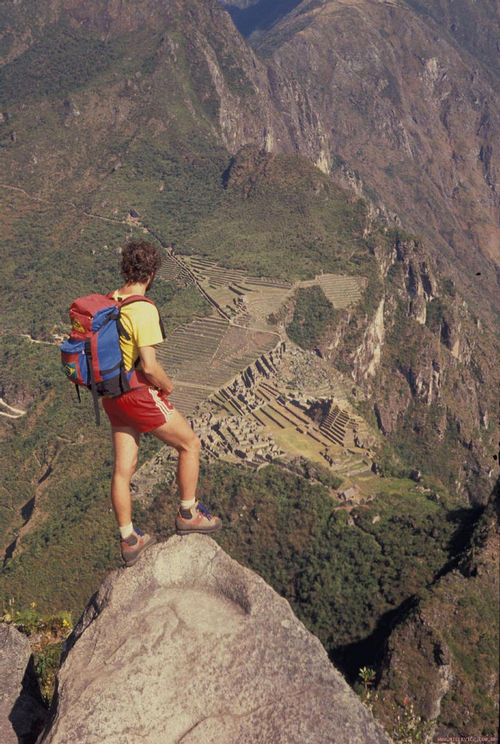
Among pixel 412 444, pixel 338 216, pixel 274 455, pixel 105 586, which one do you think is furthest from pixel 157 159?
pixel 105 586

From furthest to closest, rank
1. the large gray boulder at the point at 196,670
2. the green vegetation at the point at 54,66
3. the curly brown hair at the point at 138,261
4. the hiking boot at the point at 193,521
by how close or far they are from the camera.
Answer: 1. the green vegetation at the point at 54,66
2. the hiking boot at the point at 193,521
3. the curly brown hair at the point at 138,261
4. the large gray boulder at the point at 196,670

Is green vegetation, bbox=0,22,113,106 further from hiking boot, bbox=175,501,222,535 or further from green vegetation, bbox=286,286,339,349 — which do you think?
hiking boot, bbox=175,501,222,535

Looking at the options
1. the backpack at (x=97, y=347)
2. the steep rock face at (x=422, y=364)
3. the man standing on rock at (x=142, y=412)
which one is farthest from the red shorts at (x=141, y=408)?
the steep rock face at (x=422, y=364)

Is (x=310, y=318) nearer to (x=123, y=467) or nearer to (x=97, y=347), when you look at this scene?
(x=123, y=467)

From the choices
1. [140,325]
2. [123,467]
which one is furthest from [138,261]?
[123,467]

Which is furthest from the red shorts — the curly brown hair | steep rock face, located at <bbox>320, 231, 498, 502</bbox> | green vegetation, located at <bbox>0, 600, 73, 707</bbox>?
steep rock face, located at <bbox>320, 231, 498, 502</bbox>

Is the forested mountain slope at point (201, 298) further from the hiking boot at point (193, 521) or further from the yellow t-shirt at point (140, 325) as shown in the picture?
the yellow t-shirt at point (140, 325)
